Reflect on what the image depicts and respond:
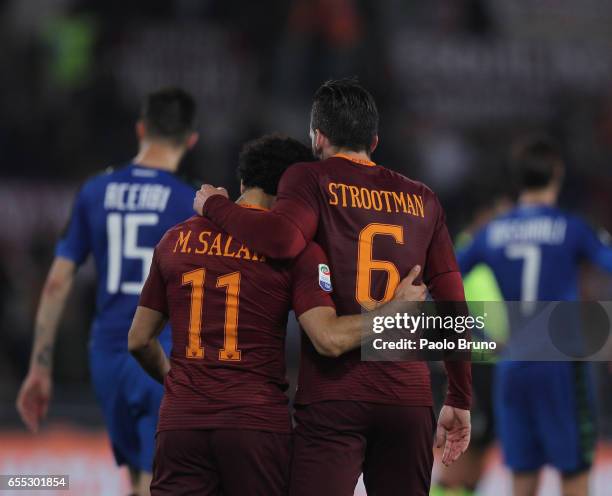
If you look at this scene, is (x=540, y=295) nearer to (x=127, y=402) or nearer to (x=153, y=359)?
(x=127, y=402)

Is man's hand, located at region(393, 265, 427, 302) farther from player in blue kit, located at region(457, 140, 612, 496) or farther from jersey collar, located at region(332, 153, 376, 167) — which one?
player in blue kit, located at region(457, 140, 612, 496)

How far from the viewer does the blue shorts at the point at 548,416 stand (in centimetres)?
568

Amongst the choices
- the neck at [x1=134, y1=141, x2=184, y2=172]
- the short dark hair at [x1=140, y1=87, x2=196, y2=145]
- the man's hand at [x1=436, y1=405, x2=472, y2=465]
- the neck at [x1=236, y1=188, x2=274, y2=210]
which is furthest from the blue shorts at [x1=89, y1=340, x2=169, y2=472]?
the man's hand at [x1=436, y1=405, x2=472, y2=465]

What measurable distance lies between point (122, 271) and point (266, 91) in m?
8.36

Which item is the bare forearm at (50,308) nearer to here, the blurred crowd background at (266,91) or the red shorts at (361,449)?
the red shorts at (361,449)

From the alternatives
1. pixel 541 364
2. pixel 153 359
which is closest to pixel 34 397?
pixel 153 359

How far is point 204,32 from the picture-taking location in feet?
42.8

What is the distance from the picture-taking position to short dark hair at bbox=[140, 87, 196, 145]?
5.16 meters

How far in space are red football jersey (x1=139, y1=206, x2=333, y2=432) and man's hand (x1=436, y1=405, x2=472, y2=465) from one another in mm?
568

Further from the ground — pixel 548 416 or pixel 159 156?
pixel 159 156

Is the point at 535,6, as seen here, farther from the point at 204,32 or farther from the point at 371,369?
the point at 371,369

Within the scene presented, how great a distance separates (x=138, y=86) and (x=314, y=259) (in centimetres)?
962

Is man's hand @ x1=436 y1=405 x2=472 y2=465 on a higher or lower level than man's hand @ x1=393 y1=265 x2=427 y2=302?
lower

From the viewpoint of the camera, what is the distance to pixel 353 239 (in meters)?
3.53
